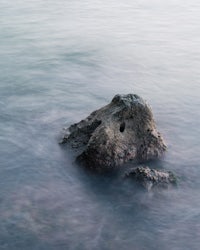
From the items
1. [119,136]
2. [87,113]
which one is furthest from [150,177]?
[87,113]

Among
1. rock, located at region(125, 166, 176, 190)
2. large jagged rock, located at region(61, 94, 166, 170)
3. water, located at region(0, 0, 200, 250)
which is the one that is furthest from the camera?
large jagged rock, located at region(61, 94, 166, 170)

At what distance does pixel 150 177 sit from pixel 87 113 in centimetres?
553

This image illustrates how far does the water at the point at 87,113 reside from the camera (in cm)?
1107

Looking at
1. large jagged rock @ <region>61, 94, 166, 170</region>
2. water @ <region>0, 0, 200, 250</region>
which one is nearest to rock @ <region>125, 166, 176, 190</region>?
water @ <region>0, 0, 200, 250</region>

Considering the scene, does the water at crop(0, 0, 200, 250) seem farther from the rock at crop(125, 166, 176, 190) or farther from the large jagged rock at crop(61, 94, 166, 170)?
the large jagged rock at crop(61, 94, 166, 170)

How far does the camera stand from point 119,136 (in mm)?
13234

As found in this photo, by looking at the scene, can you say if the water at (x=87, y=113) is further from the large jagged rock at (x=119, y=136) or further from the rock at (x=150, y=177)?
the large jagged rock at (x=119, y=136)

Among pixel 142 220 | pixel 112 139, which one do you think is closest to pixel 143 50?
pixel 112 139

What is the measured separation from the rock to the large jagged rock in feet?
2.28

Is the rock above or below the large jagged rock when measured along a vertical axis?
below

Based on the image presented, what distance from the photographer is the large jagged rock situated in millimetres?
13008

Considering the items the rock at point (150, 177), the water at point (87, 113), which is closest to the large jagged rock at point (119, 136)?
the water at point (87, 113)

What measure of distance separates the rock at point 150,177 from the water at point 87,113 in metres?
0.27

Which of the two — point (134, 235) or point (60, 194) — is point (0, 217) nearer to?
point (60, 194)
